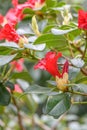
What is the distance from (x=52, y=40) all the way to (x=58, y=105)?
18 centimetres

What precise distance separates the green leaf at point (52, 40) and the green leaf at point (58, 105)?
0.14m

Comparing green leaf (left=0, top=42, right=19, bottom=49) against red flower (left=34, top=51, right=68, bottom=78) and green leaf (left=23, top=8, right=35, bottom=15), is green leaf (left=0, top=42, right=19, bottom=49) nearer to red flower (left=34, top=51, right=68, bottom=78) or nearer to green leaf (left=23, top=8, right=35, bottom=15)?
red flower (left=34, top=51, right=68, bottom=78)

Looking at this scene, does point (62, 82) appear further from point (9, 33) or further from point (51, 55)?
point (9, 33)

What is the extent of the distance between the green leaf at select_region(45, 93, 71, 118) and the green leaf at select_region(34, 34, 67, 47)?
139 mm

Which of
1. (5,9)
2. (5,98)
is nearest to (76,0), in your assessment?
(5,9)

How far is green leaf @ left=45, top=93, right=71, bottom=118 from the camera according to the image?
866mm

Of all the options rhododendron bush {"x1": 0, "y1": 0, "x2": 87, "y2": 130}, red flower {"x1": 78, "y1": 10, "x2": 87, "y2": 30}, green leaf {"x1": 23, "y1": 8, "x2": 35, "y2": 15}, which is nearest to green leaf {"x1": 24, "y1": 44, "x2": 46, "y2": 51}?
rhododendron bush {"x1": 0, "y1": 0, "x2": 87, "y2": 130}

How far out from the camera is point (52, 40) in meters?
0.97

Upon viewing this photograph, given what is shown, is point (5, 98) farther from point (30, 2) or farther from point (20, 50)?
point (30, 2)

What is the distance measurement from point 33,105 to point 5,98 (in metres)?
0.64

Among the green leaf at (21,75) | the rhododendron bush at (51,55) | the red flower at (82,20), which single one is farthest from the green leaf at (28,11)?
the red flower at (82,20)

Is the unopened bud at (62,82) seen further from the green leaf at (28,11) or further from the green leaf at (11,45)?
the green leaf at (28,11)

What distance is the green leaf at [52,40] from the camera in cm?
92

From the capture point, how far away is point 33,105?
166cm
